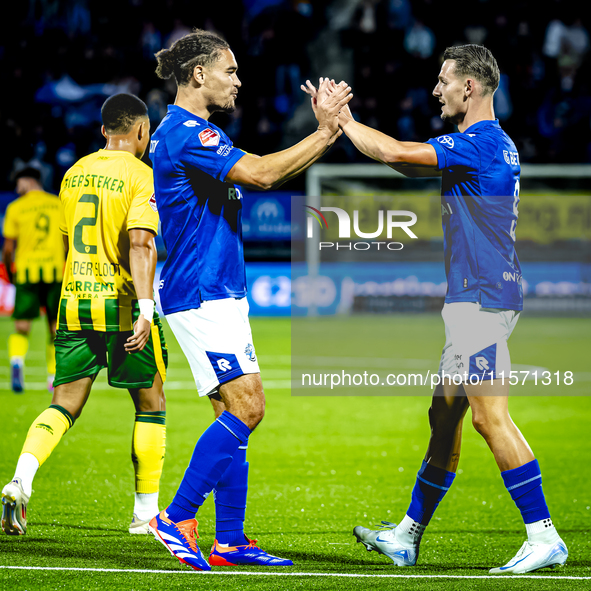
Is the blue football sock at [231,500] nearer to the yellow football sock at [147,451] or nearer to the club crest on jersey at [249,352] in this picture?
the club crest on jersey at [249,352]

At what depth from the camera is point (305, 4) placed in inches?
870

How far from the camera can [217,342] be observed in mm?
3582

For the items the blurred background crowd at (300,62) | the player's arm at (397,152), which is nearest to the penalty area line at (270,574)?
the player's arm at (397,152)

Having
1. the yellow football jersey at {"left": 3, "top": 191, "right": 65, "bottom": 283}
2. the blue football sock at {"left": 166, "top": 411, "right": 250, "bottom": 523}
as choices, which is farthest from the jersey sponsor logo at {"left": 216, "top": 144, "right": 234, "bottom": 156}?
the yellow football jersey at {"left": 3, "top": 191, "right": 65, "bottom": 283}

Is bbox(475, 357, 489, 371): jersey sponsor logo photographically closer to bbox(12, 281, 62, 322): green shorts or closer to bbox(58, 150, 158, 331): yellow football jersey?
bbox(58, 150, 158, 331): yellow football jersey

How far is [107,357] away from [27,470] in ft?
2.21

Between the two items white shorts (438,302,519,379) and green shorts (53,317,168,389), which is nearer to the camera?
white shorts (438,302,519,379)

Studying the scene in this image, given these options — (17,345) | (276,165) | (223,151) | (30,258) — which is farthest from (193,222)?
(17,345)

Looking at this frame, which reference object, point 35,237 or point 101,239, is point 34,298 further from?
point 101,239

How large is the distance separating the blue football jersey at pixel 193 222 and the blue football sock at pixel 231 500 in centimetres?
70

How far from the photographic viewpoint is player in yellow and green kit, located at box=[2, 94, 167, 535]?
4.17 m

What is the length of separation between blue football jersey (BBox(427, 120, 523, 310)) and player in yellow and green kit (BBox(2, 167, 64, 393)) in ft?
20.4

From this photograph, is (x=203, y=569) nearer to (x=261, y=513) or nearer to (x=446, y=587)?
(x=446, y=587)

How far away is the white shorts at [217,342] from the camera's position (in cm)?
358
